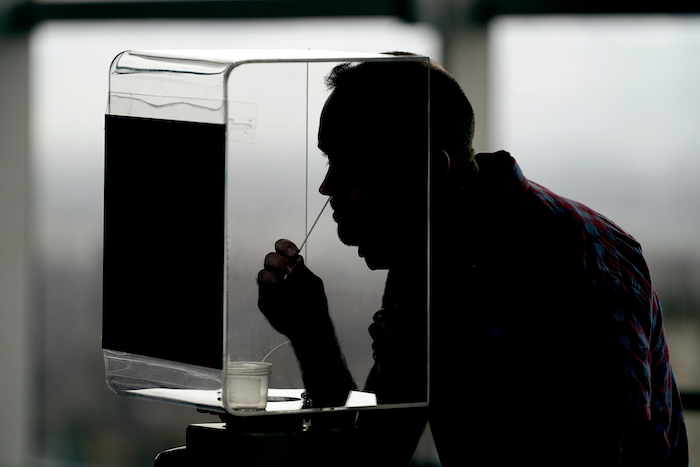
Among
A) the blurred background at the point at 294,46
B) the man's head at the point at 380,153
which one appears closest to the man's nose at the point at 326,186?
the man's head at the point at 380,153

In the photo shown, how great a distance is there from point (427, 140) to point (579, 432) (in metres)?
0.42

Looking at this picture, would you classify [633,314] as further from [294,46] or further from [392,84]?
[294,46]

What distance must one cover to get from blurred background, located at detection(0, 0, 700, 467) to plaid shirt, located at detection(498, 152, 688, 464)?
3.69 ft

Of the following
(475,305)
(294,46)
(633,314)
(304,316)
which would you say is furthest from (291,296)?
(294,46)

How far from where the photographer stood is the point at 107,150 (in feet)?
3.24

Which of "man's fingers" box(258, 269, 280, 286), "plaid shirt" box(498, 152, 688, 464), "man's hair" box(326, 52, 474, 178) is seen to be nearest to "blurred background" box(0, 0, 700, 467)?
"plaid shirt" box(498, 152, 688, 464)

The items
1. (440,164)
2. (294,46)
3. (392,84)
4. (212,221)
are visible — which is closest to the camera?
(212,221)

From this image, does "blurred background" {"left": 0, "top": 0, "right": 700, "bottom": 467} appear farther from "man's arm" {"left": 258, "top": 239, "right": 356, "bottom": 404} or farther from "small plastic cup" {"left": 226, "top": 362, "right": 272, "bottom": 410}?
"small plastic cup" {"left": 226, "top": 362, "right": 272, "bottom": 410}

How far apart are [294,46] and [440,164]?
1.43 m

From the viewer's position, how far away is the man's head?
0.96m

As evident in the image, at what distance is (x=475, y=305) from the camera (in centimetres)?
106

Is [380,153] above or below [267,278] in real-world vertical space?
above

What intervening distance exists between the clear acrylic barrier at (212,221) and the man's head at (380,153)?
0.02 m

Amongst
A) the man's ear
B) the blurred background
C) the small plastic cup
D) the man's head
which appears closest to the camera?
the small plastic cup
